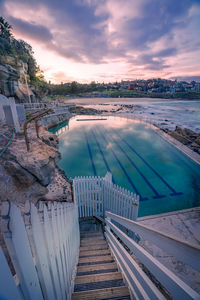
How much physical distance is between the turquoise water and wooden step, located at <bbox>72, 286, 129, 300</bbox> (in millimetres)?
3955

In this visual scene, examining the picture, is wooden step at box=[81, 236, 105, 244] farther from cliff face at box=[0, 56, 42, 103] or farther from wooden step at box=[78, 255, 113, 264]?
cliff face at box=[0, 56, 42, 103]

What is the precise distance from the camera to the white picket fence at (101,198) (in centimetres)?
379

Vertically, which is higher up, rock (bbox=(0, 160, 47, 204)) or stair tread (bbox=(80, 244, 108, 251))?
rock (bbox=(0, 160, 47, 204))

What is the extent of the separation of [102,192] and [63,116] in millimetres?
18395

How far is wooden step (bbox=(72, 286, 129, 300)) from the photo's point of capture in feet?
5.33

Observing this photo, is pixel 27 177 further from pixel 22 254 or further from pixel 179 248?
pixel 179 248

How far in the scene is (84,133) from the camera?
49.0 feet

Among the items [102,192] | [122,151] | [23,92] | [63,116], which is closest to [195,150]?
[122,151]

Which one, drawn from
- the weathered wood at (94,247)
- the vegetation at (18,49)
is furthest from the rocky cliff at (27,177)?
the vegetation at (18,49)

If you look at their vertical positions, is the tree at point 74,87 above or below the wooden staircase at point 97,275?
above

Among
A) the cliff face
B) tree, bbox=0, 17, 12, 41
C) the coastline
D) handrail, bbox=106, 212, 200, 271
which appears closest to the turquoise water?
the coastline

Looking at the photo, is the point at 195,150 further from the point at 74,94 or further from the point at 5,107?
the point at 74,94

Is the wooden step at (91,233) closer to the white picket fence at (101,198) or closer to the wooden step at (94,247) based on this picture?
the white picket fence at (101,198)

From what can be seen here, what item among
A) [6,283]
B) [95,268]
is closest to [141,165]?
[95,268]
